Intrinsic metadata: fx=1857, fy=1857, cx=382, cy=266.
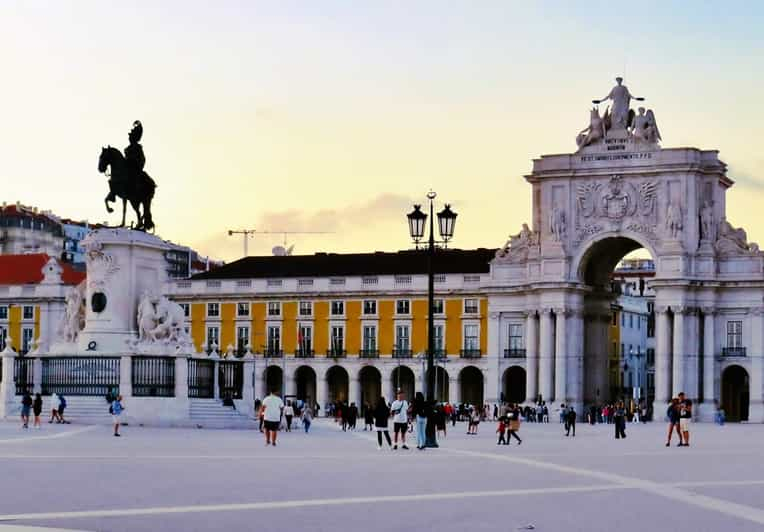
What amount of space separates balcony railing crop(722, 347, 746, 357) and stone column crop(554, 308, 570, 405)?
829 centimetres

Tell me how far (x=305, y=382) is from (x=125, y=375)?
63362 mm

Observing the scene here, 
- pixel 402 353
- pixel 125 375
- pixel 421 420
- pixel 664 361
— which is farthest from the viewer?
pixel 402 353

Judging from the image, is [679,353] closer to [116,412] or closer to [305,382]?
[305,382]

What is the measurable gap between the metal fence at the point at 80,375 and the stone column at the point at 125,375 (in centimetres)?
15

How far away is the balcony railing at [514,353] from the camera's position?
102m

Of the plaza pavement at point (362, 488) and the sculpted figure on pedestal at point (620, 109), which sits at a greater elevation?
the sculpted figure on pedestal at point (620, 109)

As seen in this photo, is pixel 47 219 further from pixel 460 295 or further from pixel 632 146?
pixel 632 146

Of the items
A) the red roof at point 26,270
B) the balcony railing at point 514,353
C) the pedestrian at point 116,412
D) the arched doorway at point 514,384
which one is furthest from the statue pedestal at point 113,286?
the red roof at point 26,270

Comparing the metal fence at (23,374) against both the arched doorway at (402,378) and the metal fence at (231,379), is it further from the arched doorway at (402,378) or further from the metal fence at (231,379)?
the arched doorway at (402,378)

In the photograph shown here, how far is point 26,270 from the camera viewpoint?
121688mm

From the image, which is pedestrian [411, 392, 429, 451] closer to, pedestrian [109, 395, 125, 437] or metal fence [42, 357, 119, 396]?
pedestrian [109, 395, 125, 437]

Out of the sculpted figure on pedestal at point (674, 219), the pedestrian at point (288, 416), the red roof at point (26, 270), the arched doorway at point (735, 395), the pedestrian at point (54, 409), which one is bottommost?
the arched doorway at point (735, 395)

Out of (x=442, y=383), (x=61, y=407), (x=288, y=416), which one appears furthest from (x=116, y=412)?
(x=442, y=383)

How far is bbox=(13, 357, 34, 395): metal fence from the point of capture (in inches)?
2042
